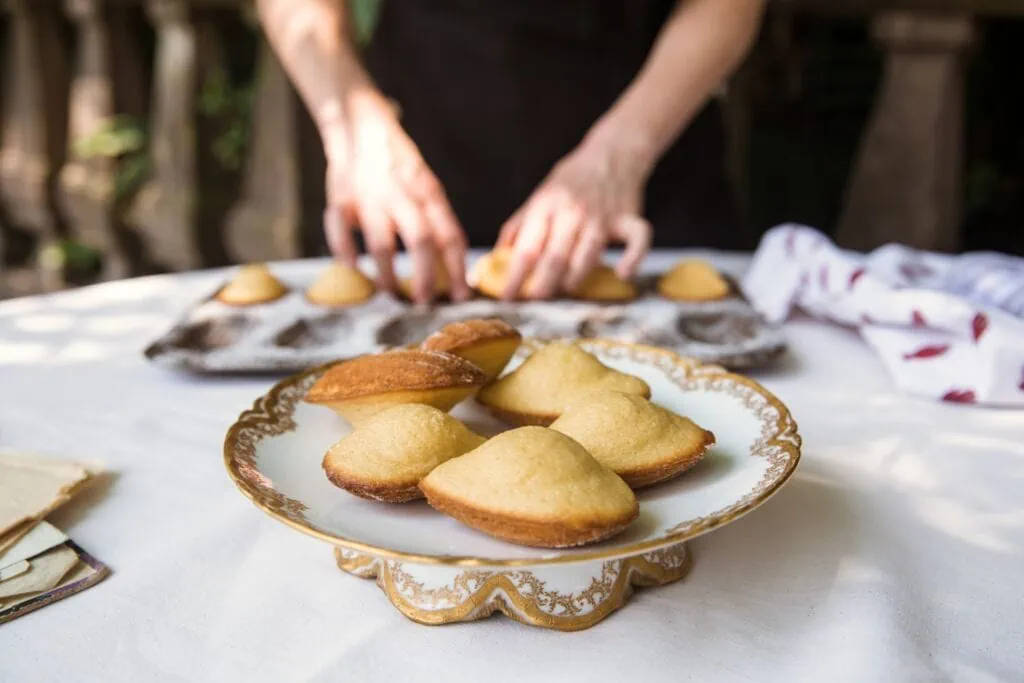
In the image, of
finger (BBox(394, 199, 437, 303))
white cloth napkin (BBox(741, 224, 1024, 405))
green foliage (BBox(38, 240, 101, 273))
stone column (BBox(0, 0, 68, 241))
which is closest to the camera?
white cloth napkin (BBox(741, 224, 1024, 405))

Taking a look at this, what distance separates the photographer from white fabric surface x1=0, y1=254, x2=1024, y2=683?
60 cm

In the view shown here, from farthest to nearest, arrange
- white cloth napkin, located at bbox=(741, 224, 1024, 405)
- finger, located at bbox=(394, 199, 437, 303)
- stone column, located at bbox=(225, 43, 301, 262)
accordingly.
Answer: stone column, located at bbox=(225, 43, 301, 262) < finger, located at bbox=(394, 199, 437, 303) < white cloth napkin, located at bbox=(741, 224, 1024, 405)

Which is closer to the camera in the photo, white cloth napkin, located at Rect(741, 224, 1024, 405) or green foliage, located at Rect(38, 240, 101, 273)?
white cloth napkin, located at Rect(741, 224, 1024, 405)

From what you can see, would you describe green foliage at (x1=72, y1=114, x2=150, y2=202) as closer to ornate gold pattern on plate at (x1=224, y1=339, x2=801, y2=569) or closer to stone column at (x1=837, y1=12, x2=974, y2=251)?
stone column at (x1=837, y1=12, x2=974, y2=251)

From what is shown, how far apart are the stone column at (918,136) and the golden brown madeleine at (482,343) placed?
172 centimetres

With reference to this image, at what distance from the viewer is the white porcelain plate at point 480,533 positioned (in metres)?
0.58

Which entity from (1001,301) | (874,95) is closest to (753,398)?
(1001,301)

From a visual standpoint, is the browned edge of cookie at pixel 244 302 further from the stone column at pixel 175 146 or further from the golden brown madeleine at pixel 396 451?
the stone column at pixel 175 146

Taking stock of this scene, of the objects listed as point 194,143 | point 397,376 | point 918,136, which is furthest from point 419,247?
point 194,143

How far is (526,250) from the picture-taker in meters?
1.35

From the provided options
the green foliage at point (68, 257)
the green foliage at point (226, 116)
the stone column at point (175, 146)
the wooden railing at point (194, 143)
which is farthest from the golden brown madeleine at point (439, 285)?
the green foliage at point (68, 257)

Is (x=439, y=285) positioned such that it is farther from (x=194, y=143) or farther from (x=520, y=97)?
(x=194, y=143)

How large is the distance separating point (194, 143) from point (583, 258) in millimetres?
2206

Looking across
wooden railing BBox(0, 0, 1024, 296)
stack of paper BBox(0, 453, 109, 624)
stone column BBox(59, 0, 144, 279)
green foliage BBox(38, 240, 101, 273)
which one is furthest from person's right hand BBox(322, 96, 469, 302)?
green foliage BBox(38, 240, 101, 273)
